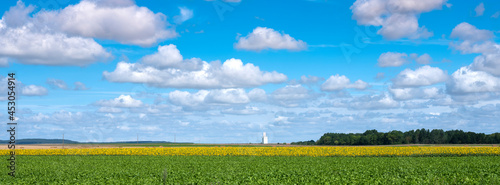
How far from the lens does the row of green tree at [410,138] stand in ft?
397

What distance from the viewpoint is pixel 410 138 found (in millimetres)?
129250

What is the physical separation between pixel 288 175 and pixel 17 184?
16.9 meters

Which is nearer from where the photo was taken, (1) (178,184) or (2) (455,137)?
(1) (178,184)

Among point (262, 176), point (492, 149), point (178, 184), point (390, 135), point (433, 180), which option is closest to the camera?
point (178, 184)

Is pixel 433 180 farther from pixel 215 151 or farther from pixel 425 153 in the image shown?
pixel 215 151

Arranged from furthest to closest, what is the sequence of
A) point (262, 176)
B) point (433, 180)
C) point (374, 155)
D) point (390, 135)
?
point (390, 135) < point (374, 155) < point (262, 176) < point (433, 180)

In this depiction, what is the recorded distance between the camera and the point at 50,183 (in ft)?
79.8

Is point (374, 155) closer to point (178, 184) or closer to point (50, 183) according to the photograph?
point (178, 184)

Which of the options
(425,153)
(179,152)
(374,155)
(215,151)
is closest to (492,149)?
(425,153)

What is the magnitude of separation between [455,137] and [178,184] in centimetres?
12320

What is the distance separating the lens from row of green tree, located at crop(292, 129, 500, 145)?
121m

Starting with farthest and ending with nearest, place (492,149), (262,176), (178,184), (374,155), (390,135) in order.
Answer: (390,135)
(492,149)
(374,155)
(262,176)
(178,184)

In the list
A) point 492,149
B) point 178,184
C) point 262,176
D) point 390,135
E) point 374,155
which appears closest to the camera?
point 178,184

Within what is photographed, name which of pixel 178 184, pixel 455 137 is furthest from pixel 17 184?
pixel 455 137
